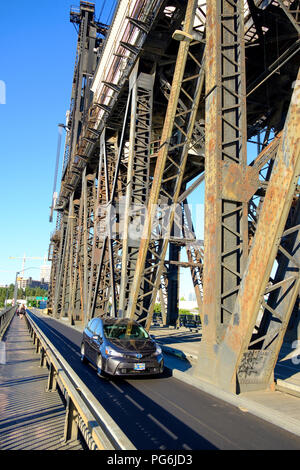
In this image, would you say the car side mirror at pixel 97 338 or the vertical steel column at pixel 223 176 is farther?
the car side mirror at pixel 97 338

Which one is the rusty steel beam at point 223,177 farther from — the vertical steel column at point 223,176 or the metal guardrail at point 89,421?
the metal guardrail at point 89,421

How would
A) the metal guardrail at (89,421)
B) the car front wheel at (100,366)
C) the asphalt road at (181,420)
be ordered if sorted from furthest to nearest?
the car front wheel at (100,366) < the asphalt road at (181,420) < the metal guardrail at (89,421)

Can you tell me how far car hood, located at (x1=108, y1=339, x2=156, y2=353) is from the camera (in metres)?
7.48

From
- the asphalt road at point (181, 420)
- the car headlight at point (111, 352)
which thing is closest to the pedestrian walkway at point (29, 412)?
the asphalt road at point (181, 420)

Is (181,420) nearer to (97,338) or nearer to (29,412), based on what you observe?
(97,338)

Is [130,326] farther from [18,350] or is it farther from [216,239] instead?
[18,350]

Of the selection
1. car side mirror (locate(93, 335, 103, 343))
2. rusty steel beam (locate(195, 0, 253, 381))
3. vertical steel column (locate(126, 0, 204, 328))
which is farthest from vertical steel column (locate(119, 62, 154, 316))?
rusty steel beam (locate(195, 0, 253, 381))

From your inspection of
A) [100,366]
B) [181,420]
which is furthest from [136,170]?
[181,420]

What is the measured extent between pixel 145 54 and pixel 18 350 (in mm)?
15609

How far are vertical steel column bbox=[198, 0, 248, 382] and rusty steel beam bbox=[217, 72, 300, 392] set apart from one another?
1.94ft

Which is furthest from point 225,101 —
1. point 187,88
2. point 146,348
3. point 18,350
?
point 18,350

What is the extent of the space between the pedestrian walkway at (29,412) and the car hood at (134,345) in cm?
188

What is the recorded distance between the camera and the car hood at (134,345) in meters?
7.48

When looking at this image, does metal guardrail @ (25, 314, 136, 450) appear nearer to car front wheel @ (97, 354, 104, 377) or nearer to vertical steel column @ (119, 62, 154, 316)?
car front wheel @ (97, 354, 104, 377)
